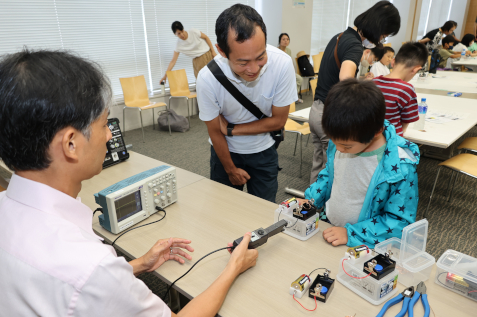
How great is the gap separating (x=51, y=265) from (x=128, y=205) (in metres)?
0.75

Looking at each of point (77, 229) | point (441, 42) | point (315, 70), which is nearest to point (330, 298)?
point (77, 229)

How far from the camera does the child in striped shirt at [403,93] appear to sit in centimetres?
209

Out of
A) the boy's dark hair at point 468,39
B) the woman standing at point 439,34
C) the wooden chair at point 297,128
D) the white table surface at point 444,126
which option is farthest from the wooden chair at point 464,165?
→ the boy's dark hair at point 468,39

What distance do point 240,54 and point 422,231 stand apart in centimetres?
96

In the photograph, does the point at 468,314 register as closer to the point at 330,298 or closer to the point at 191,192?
the point at 330,298

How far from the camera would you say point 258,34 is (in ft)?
4.33

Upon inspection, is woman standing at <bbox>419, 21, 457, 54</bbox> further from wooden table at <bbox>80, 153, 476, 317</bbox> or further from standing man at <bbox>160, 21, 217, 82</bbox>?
wooden table at <bbox>80, 153, 476, 317</bbox>

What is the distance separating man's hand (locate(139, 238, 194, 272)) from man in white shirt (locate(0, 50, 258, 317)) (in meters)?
0.39

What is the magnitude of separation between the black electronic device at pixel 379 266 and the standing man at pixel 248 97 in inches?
34.8

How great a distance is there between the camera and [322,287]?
3.15ft

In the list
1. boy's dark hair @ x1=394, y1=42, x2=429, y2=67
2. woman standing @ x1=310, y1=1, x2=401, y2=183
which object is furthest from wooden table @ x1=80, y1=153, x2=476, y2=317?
boy's dark hair @ x1=394, y1=42, x2=429, y2=67

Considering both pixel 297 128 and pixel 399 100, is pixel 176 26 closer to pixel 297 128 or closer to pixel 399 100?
pixel 297 128

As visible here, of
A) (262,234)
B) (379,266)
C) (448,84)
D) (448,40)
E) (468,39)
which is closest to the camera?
(379,266)

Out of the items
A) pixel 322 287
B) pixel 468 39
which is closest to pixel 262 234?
pixel 322 287
